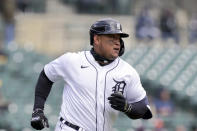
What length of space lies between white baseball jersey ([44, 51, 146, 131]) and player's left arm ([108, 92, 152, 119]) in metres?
0.06

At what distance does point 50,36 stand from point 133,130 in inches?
275

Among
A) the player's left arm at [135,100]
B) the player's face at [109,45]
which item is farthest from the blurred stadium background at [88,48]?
the player's face at [109,45]

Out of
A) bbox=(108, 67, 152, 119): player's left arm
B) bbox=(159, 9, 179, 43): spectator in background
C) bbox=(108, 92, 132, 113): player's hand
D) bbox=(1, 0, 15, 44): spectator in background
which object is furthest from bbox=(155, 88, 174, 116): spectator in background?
bbox=(108, 92, 132, 113): player's hand

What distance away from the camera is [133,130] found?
949 cm

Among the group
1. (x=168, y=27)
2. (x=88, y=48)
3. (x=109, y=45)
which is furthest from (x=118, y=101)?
(x=168, y=27)

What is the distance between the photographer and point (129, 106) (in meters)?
5.07

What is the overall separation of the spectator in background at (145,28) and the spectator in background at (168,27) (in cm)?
47

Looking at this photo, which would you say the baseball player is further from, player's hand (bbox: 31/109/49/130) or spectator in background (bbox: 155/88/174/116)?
spectator in background (bbox: 155/88/174/116)

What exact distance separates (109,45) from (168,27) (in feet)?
36.7

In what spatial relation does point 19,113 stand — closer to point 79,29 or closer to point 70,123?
point 70,123

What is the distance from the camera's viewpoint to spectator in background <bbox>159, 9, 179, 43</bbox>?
16172 mm

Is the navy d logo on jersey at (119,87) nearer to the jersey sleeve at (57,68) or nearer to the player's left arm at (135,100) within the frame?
the player's left arm at (135,100)

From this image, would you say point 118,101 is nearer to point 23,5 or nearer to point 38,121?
point 38,121

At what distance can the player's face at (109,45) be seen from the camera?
5109 millimetres
